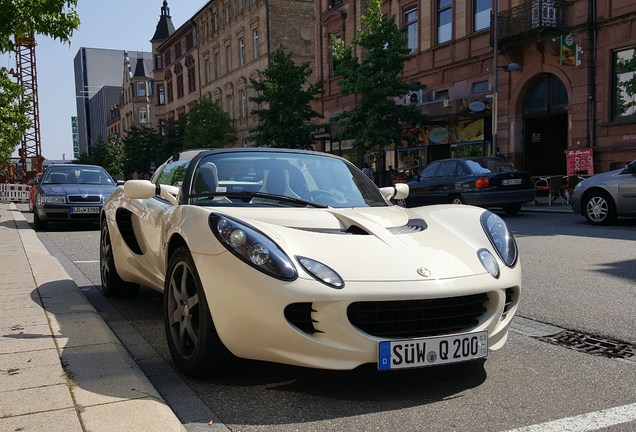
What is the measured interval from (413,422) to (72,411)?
5.18ft

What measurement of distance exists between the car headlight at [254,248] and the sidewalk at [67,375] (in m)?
0.81

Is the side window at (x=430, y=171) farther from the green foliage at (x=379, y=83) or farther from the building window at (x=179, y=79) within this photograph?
the building window at (x=179, y=79)

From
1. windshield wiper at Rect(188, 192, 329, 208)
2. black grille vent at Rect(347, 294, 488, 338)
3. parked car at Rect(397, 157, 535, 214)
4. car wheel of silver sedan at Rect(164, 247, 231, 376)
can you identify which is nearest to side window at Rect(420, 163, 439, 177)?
parked car at Rect(397, 157, 535, 214)

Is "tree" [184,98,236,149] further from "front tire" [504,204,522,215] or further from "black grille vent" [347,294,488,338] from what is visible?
"black grille vent" [347,294,488,338]

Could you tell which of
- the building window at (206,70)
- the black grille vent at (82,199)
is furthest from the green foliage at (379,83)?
the building window at (206,70)

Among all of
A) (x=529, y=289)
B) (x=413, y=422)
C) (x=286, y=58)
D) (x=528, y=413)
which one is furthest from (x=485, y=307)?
(x=286, y=58)

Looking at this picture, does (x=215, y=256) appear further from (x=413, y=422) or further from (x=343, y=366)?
(x=413, y=422)

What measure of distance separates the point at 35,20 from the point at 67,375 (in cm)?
735

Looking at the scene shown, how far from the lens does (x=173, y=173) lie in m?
5.03

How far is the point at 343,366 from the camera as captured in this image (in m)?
2.91

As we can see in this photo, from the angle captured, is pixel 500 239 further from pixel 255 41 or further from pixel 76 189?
pixel 255 41

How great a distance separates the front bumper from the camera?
287cm

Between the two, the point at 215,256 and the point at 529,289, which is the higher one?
the point at 215,256

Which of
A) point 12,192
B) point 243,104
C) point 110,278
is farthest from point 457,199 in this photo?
point 243,104
